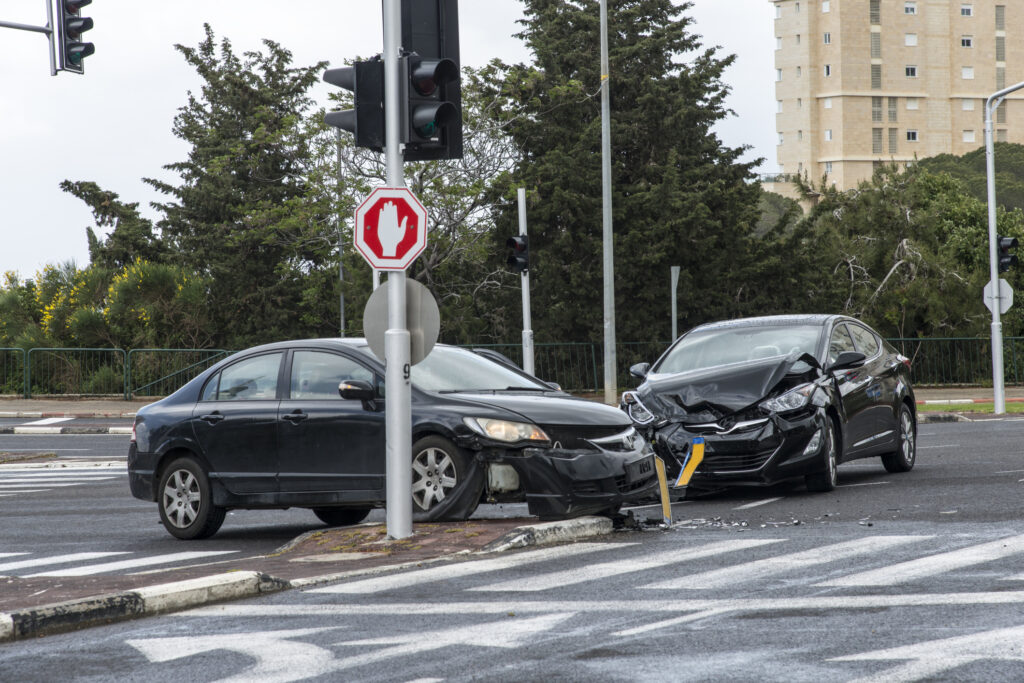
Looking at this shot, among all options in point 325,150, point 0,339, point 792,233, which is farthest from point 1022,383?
point 0,339

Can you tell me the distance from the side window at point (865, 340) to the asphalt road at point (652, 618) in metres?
3.81

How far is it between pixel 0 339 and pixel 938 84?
9501cm

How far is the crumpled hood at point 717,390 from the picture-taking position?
11859mm

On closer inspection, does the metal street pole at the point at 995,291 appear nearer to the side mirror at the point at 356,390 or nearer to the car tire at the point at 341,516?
the car tire at the point at 341,516

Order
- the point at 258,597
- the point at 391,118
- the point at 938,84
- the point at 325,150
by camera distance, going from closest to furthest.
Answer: the point at 258,597 → the point at 391,118 → the point at 325,150 → the point at 938,84

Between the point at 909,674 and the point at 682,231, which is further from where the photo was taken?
the point at 682,231

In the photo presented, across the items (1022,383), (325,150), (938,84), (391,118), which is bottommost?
(1022,383)

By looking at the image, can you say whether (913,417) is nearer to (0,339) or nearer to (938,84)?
(0,339)

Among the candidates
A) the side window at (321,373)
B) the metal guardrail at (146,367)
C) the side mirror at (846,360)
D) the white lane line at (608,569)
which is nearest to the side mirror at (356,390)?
the side window at (321,373)

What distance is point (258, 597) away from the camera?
24.7 ft

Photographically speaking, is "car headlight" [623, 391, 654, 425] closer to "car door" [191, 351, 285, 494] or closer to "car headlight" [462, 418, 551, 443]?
"car headlight" [462, 418, 551, 443]

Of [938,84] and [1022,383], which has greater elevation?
[938,84]

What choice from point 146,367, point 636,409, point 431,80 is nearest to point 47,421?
point 146,367

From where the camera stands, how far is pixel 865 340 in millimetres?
14125
